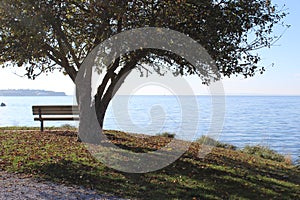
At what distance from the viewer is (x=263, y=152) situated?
15.5 meters

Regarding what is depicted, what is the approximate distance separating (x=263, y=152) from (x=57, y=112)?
8238 mm

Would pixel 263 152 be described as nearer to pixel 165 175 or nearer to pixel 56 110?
pixel 56 110

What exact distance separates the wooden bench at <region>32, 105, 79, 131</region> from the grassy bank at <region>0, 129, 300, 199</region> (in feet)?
11.6

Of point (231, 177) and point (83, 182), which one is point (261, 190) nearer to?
point (231, 177)

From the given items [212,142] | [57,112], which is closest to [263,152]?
[212,142]

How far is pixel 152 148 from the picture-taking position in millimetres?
11391

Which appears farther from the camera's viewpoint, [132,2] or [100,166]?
[132,2]

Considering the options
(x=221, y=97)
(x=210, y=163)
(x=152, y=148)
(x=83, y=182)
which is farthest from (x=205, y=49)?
(x=83, y=182)

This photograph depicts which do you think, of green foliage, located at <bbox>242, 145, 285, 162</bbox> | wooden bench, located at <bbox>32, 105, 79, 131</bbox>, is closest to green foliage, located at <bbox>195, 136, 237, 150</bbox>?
green foliage, located at <bbox>242, 145, 285, 162</bbox>

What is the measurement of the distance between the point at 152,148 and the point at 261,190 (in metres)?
4.40

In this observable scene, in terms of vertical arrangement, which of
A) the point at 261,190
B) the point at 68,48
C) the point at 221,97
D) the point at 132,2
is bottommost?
the point at 261,190

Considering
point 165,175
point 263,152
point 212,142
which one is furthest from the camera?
point 212,142

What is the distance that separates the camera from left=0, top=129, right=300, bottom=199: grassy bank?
7074 millimetres

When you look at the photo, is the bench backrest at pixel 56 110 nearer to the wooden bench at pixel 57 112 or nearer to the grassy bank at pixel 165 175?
the wooden bench at pixel 57 112
